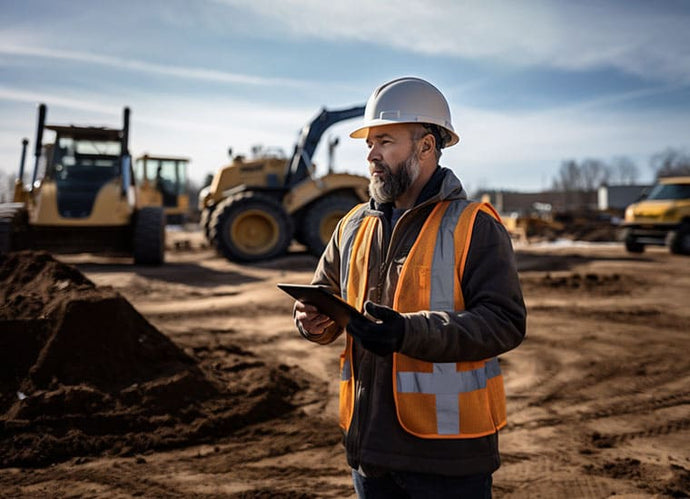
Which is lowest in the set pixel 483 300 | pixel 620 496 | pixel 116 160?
pixel 620 496

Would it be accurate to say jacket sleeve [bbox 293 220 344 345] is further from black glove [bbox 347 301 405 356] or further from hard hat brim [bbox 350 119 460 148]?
black glove [bbox 347 301 405 356]

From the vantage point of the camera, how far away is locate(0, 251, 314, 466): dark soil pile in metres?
4.37

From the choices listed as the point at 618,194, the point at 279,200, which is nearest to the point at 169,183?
the point at 279,200

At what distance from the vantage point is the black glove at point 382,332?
68.2 inches

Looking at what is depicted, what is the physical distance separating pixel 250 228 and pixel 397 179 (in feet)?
44.5

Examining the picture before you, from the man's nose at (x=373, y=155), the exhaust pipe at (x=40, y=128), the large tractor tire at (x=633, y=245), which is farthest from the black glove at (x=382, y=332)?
the large tractor tire at (x=633, y=245)

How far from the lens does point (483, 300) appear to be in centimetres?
187

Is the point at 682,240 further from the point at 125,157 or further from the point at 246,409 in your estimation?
the point at 246,409

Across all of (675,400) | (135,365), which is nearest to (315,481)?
(135,365)

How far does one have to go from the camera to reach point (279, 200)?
16.2 m

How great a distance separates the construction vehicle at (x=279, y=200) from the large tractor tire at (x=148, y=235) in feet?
6.10

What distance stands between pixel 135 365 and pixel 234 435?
1.32 metres

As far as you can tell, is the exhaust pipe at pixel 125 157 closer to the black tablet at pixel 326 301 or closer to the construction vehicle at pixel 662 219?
the black tablet at pixel 326 301

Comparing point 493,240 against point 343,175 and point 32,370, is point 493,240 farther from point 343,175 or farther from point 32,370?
point 343,175
